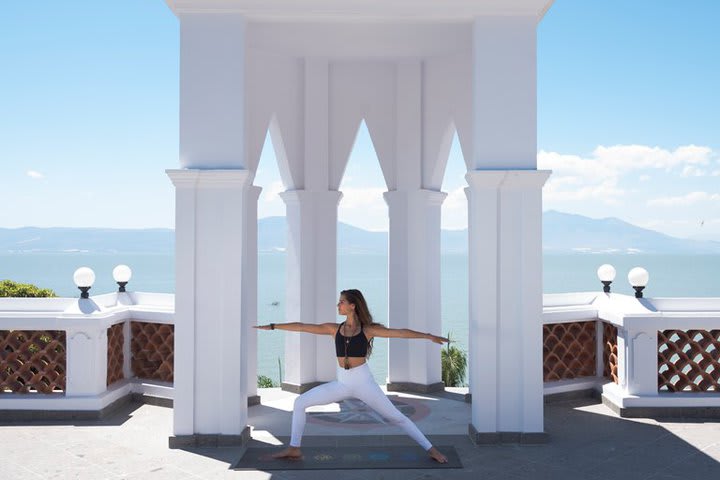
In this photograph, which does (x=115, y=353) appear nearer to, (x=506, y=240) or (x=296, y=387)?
(x=296, y=387)

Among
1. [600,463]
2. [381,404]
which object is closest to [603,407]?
[600,463]

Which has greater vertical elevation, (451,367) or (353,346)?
(353,346)

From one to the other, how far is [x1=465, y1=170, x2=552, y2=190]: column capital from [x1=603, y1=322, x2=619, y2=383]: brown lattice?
2.53m

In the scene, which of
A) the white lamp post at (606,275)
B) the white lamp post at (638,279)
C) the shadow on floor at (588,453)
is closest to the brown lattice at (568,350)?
the white lamp post at (606,275)

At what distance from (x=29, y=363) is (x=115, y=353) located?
0.90 meters

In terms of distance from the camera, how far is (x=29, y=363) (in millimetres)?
6895

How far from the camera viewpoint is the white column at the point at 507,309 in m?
5.93

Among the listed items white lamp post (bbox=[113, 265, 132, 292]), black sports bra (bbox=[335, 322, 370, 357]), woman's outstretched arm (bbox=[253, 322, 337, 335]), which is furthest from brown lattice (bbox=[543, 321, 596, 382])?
white lamp post (bbox=[113, 265, 132, 292])

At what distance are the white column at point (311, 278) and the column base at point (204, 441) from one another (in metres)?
2.68

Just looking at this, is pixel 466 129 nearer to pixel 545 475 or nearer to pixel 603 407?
pixel 603 407

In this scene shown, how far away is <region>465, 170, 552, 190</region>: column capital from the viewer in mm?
5840

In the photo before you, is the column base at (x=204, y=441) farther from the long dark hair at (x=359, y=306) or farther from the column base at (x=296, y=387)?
the column base at (x=296, y=387)

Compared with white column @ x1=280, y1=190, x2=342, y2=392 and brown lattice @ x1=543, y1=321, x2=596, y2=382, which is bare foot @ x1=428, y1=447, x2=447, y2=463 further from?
white column @ x1=280, y1=190, x2=342, y2=392

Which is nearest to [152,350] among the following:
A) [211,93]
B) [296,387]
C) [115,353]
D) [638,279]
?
[115,353]
